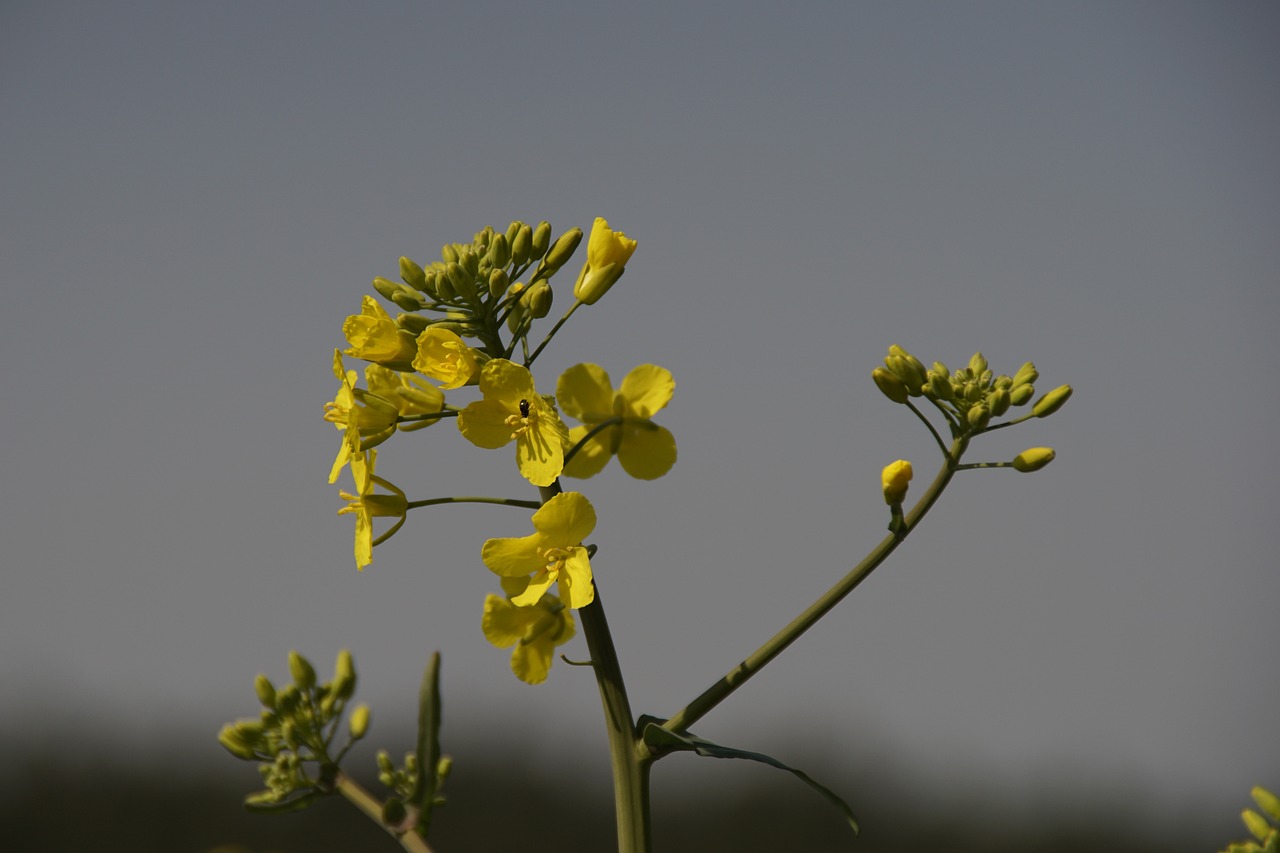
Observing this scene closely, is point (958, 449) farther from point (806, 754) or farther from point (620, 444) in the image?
point (806, 754)

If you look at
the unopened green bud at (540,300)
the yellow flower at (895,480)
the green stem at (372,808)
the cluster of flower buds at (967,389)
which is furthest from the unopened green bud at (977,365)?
the green stem at (372,808)

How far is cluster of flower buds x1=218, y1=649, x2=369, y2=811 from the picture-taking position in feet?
5.28

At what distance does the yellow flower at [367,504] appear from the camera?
1599 millimetres

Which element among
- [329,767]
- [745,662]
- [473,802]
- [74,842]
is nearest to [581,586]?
[745,662]

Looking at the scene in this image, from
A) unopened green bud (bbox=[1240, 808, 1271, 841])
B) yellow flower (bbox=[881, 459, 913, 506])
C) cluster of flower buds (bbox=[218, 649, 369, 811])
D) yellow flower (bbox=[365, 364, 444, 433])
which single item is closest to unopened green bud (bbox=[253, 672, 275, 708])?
cluster of flower buds (bbox=[218, 649, 369, 811])

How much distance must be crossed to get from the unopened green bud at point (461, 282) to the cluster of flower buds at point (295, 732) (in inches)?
24.8

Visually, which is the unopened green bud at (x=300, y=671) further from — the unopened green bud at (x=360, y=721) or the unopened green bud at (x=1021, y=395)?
the unopened green bud at (x=1021, y=395)

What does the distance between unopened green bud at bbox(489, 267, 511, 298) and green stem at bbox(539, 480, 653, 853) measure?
526mm

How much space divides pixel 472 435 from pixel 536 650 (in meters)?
0.34

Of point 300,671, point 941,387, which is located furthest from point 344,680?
point 941,387

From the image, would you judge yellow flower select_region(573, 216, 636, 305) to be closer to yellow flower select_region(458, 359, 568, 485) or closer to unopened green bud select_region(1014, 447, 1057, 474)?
yellow flower select_region(458, 359, 568, 485)

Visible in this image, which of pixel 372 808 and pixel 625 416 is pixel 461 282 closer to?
pixel 625 416

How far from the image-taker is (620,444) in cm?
164

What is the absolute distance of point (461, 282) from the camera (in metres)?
1.66
